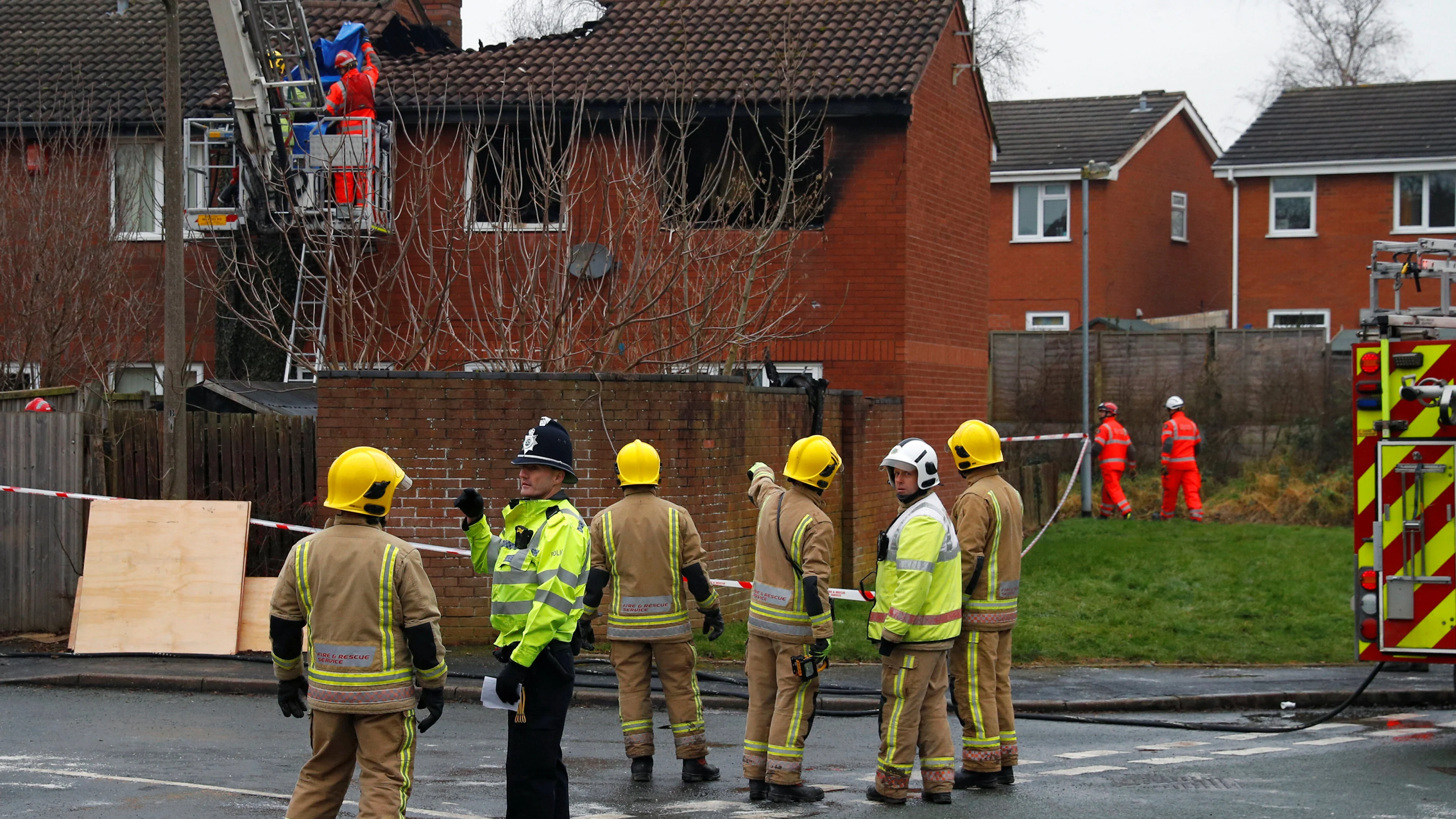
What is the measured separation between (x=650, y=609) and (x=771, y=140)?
11.1 meters

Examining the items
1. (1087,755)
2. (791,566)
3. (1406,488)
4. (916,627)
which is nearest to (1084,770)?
(1087,755)

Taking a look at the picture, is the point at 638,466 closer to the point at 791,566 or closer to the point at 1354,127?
the point at 791,566

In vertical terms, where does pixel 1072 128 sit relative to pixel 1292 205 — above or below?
above

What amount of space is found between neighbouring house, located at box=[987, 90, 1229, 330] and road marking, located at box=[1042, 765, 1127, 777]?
21.4 metres

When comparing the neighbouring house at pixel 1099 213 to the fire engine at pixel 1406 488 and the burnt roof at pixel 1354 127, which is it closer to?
the burnt roof at pixel 1354 127

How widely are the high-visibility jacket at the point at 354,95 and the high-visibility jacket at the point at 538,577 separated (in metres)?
12.0

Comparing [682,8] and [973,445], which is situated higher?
[682,8]

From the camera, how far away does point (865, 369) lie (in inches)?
705

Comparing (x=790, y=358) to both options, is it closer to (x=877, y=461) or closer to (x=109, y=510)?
(x=877, y=461)

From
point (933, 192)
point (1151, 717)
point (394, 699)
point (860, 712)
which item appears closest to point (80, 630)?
point (860, 712)

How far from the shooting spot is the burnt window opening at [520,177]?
13.7 meters

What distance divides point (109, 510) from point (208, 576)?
96 centimetres

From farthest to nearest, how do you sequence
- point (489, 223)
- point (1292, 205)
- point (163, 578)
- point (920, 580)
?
point (1292, 205) → point (489, 223) → point (163, 578) → point (920, 580)

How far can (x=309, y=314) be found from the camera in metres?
18.1
